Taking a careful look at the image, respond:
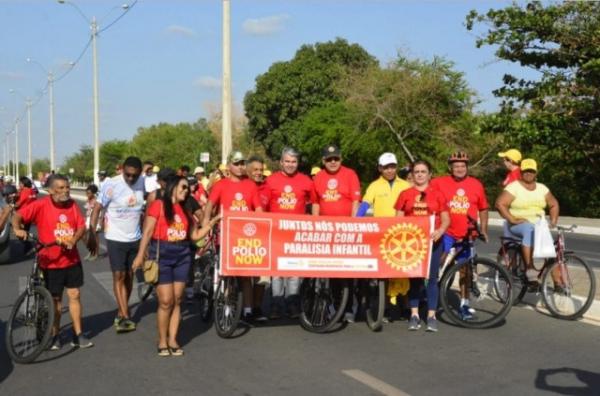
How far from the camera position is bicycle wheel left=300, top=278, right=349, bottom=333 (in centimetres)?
783

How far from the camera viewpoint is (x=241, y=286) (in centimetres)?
787

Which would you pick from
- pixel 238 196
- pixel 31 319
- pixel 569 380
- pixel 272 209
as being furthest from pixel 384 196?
pixel 31 319

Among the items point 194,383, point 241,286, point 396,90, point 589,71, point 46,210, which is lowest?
point 194,383

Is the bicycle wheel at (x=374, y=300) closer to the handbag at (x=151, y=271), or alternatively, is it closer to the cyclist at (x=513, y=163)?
the handbag at (x=151, y=271)

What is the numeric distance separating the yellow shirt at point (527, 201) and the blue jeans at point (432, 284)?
1308 mm

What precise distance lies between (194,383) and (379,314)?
253cm

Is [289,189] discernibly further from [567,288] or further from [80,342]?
[567,288]

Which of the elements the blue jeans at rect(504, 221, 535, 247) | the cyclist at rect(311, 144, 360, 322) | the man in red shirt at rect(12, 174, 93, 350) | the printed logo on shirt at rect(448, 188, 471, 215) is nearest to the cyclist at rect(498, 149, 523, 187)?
the blue jeans at rect(504, 221, 535, 247)

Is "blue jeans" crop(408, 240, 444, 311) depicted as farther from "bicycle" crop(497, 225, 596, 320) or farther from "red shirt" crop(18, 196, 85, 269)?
"red shirt" crop(18, 196, 85, 269)

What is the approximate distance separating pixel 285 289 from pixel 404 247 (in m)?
1.50

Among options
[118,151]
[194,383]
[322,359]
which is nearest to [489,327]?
[322,359]

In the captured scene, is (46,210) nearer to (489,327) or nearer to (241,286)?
(241,286)

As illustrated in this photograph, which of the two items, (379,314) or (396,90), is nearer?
(379,314)

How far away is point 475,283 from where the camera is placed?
818 cm
